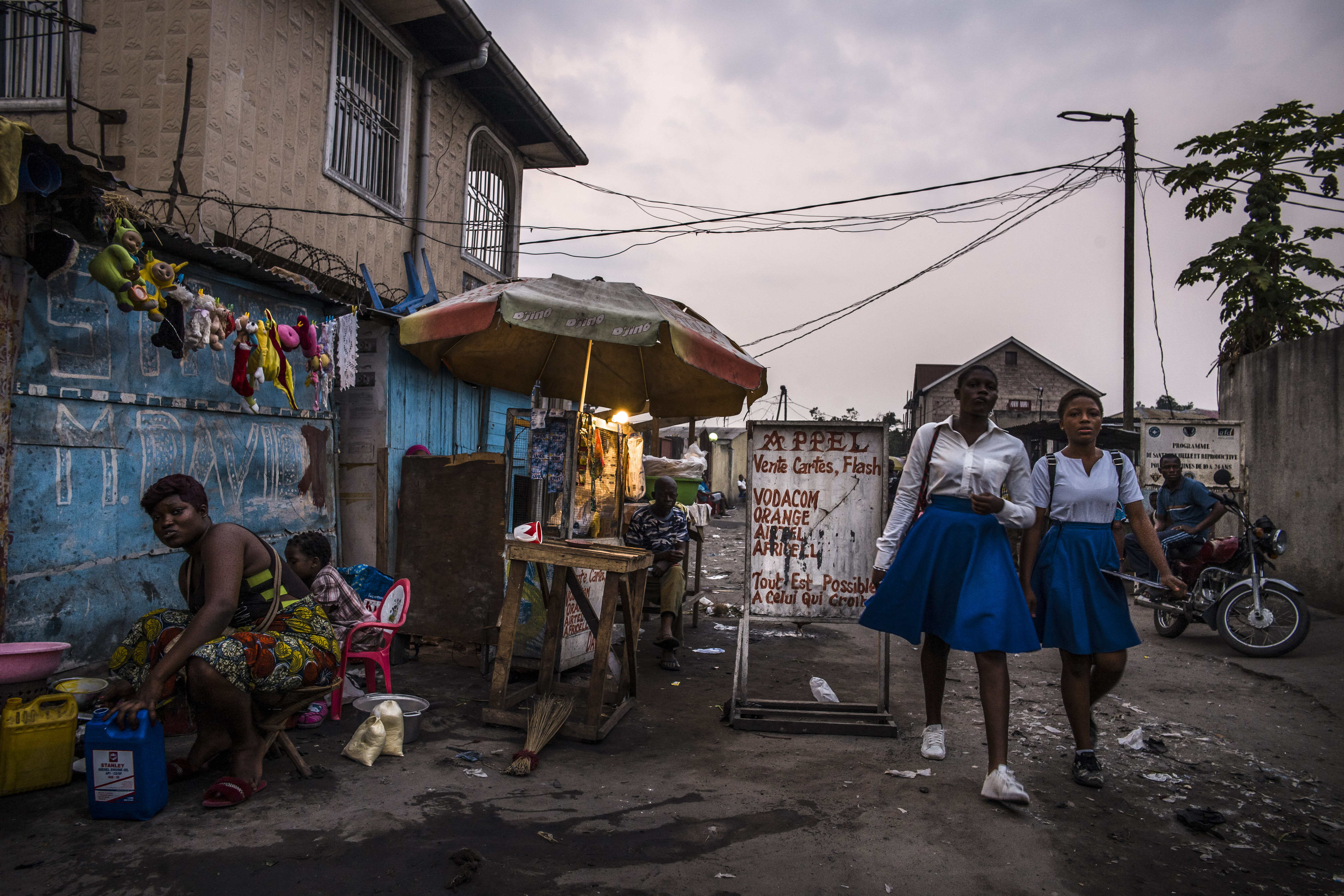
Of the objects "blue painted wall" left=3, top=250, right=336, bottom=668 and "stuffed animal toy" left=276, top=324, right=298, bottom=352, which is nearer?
"blue painted wall" left=3, top=250, right=336, bottom=668

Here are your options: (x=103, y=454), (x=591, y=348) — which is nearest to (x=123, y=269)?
(x=103, y=454)

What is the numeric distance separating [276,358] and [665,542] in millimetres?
3341

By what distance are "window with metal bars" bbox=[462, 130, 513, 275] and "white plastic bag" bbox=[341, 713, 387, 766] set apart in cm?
793

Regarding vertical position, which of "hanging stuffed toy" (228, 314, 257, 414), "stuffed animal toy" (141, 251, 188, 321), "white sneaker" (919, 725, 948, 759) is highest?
"stuffed animal toy" (141, 251, 188, 321)

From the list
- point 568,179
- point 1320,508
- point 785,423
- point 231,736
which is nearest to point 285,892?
point 231,736

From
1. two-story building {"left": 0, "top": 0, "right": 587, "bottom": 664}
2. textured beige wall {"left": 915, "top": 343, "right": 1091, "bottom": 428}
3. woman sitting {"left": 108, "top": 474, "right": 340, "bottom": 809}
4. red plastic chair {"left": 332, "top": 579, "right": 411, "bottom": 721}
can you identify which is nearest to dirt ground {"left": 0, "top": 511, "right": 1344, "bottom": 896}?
woman sitting {"left": 108, "top": 474, "right": 340, "bottom": 809}

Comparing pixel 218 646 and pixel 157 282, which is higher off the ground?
pixel 157 282

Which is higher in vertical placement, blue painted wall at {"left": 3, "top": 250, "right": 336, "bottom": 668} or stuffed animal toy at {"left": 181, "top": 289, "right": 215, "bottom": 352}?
stuffed animal toy at {"left": 181, "top": 289, "right": 215, "bottom": 352}

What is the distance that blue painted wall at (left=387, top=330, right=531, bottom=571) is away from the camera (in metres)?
7.08

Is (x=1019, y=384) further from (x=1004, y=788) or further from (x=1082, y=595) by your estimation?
(x=1004, y=788)

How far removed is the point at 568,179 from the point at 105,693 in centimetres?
1074

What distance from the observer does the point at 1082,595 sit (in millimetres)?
A: 3701

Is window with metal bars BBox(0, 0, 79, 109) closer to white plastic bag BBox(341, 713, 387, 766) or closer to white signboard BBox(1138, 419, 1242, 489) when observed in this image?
white plastic bag BBox(341, 713, 387, 766)

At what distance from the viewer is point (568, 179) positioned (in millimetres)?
12586
